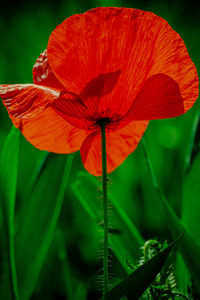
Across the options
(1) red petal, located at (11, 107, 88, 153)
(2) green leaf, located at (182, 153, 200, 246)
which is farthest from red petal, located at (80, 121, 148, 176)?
(2) green leaf, located at (182, 153, 200, 246)

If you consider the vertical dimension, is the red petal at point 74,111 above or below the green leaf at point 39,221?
above

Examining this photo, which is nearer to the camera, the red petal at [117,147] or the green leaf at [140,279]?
the green leaf at [140,279]

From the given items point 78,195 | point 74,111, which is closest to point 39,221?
point 78,195

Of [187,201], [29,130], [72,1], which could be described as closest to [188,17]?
[72,1]

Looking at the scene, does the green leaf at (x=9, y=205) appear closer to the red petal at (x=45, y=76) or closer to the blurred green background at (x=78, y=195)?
the blurred green background at (x=78, y=195)

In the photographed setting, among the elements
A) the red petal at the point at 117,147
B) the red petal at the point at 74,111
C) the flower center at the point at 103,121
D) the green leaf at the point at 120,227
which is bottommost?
the green leaf at the point at 120,227

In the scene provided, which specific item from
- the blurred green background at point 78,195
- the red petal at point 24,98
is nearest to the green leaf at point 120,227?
the blurred green background at point 78,195

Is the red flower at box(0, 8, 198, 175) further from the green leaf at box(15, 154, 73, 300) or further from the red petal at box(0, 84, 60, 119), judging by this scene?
the green leaf at box(15, 154, 73, 300)


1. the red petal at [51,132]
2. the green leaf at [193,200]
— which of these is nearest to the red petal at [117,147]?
the red petal at [51,132]
